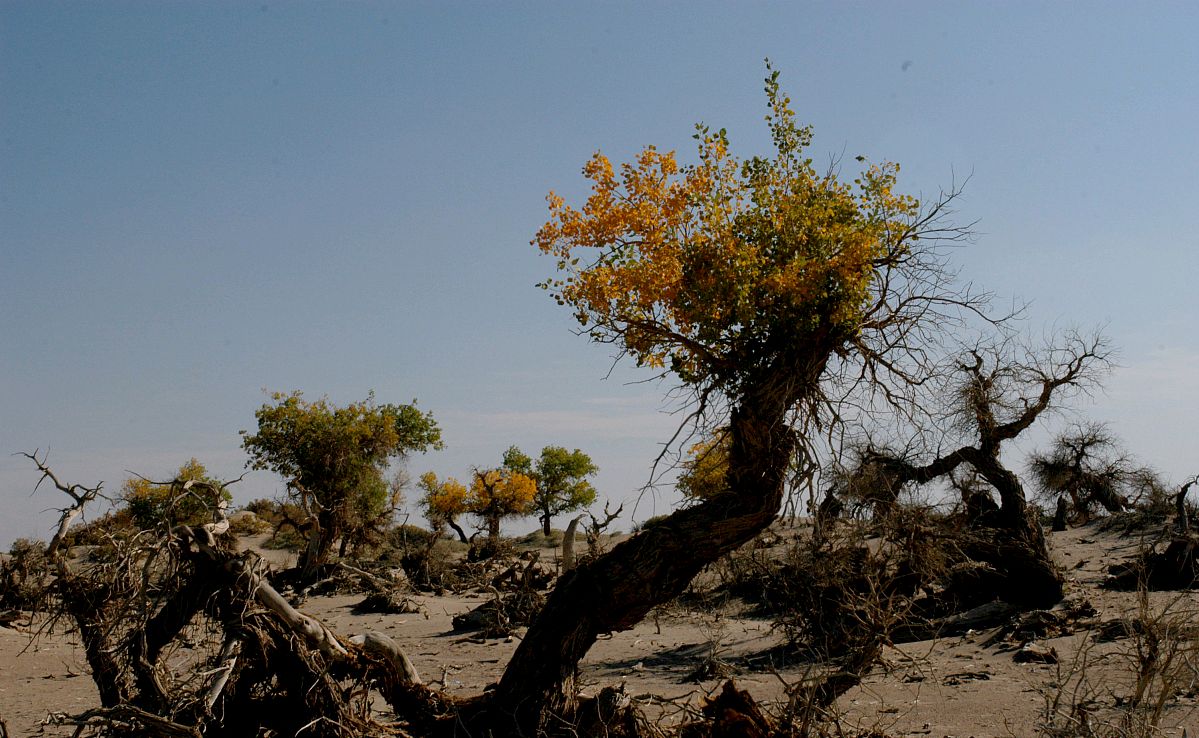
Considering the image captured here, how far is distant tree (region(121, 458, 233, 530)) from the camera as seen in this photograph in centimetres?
797

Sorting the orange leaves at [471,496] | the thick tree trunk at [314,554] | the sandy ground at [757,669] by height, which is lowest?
the sandy ground at [757,669]

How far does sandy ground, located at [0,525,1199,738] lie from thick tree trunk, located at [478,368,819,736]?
765 mm

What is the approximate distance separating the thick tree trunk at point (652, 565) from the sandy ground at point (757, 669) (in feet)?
2.51

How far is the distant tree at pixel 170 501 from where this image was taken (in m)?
7.97

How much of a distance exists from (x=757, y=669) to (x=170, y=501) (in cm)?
854

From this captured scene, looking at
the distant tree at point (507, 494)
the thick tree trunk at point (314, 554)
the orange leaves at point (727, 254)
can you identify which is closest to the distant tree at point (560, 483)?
the distant tree at point (507, 494)

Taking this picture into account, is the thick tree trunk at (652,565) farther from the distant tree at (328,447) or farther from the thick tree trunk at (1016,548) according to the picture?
the distant tree at (328,447)

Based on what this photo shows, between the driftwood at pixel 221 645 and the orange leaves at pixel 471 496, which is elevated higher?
the orange leaves at pixel 471 496

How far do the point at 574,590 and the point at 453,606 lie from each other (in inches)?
524

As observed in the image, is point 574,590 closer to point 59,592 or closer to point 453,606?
point 59,592

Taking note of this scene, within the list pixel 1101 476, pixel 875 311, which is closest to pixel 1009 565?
pixel 875 311

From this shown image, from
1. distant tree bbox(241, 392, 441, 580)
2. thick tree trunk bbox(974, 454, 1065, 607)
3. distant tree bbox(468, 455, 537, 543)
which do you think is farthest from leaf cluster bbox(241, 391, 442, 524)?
thick tree trunk bbox(974, 454, 1065, 607)

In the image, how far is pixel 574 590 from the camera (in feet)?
28.1

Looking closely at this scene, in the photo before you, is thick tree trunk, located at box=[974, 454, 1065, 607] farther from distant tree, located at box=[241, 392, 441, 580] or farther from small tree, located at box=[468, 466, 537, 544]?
small tree, located at box=[468, 466, 537, 544]
